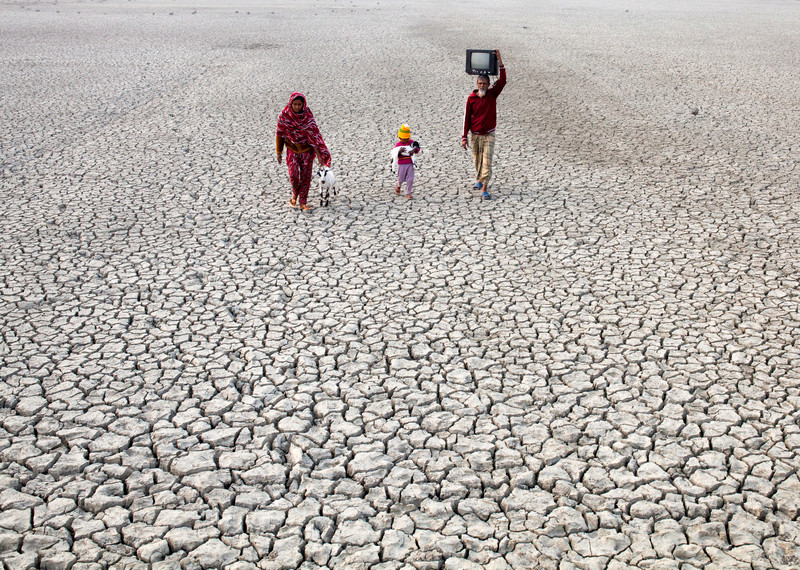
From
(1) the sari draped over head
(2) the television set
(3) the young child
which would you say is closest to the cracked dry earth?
(3) the young child

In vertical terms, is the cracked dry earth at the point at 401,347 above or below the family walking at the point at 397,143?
below

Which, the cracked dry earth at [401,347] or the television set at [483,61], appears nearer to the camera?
the cracked dry earth at [401,347]

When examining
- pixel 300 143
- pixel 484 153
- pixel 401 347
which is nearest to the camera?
pixel 401 347

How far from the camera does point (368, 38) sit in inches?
898

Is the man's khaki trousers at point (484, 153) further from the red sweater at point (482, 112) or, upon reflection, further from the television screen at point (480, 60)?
the television screen at point (480, 60)

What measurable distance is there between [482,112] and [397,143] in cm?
113

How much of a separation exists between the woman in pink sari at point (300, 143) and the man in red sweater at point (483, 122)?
6.17ft

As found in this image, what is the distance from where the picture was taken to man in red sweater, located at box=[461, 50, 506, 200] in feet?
29.4

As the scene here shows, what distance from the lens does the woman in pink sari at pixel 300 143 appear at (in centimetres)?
861

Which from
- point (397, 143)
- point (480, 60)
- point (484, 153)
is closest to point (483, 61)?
point (480, 60)

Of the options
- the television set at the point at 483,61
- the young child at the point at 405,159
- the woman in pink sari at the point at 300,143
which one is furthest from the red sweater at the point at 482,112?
the woman in pink sari at the point at 300,143

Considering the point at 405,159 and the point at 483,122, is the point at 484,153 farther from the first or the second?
the point at 405,159

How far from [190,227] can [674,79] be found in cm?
1242

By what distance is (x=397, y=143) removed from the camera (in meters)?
8.94
